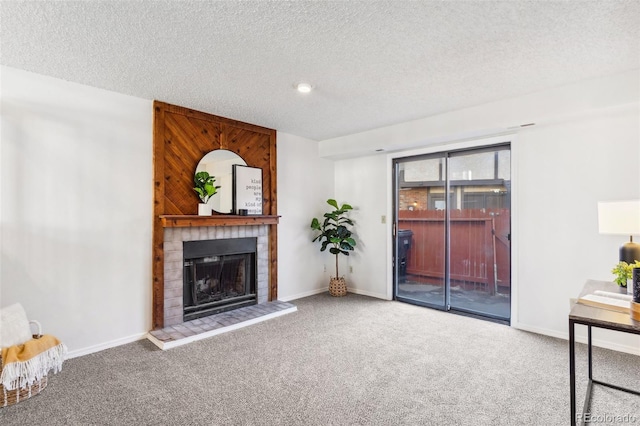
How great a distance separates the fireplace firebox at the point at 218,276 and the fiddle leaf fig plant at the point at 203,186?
0.56m

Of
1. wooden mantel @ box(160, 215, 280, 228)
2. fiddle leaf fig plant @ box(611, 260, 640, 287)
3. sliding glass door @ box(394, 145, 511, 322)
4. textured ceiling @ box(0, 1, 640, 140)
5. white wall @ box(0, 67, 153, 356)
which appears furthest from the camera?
sliding glass door @ box(394, 145, 511, 322)

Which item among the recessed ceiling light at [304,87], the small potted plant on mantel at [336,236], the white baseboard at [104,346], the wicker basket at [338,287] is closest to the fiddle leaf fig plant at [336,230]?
the small potted plant on mantel at [336,236]

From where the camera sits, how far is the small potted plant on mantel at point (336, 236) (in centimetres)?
500

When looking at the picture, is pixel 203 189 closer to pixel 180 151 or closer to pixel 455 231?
pixel 180 151

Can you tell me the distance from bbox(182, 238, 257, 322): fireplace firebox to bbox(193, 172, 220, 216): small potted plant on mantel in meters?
0.40

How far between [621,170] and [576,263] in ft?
3.15

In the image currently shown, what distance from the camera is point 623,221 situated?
2.21m

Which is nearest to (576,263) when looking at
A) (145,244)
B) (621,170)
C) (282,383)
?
(621,170)

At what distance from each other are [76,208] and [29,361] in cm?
132

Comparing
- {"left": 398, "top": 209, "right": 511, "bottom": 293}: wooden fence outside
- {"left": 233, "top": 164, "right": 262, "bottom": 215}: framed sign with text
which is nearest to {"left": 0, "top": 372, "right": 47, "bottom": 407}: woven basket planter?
{"left": 233, "top": 164, "right": 262, "bottom": 215}: framed sign with text

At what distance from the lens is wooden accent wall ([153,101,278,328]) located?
3.45m

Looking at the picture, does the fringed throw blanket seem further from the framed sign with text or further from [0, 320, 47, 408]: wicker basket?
the framed sign with text

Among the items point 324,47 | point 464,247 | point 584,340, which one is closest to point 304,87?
point 324,47

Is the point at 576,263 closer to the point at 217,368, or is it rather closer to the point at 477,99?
the point at 477,99
